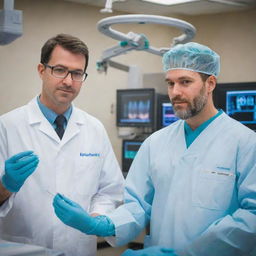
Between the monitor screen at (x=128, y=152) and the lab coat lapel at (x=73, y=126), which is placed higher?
the lab coat lapel at (x=73, y=126)

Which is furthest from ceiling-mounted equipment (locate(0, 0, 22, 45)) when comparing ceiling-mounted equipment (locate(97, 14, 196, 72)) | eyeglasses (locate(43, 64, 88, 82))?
ceiling-mounted equipment (locate(97, 14, 196, 72))

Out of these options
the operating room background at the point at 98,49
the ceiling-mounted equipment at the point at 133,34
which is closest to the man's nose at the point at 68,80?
the ceiling-mounted equipment at the point at 133,34

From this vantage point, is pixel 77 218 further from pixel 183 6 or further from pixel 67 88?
pixel 183 6

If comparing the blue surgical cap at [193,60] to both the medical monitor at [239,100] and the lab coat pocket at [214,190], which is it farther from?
the medical monitor at [239,100]

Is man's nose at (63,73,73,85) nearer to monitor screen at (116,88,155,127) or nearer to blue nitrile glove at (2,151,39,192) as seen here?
blue nitrile glove at (2,151,39,192)

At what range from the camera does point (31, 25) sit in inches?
149

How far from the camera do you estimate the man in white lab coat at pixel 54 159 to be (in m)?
1.73

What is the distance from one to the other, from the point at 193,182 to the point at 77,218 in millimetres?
414

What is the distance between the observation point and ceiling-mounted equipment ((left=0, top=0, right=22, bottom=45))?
1.49 meters

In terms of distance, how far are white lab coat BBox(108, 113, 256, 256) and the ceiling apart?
261 centimetres

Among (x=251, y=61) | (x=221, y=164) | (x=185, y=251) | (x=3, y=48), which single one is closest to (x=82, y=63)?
(x=221, y=164)

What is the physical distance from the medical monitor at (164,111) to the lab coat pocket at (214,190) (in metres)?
2.24

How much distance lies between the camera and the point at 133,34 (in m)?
Answer: 3.40

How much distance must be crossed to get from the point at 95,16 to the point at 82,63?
253cm
